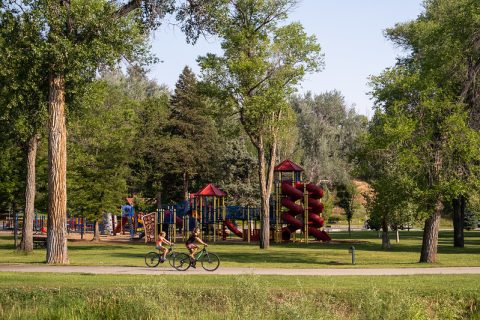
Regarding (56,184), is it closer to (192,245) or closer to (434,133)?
(192,245)

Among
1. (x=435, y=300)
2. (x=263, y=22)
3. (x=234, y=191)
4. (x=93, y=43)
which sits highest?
(x=263, y=22)

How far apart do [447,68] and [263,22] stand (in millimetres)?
15430

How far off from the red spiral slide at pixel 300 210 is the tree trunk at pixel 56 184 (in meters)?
25.5

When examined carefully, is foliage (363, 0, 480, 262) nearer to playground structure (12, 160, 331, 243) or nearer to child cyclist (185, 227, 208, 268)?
child cyclist (185, 227, 208, 268)

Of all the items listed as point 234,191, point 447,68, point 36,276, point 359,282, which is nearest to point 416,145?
point 447,68

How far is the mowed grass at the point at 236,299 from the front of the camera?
1418 centimetres

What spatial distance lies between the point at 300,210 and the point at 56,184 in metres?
26.4

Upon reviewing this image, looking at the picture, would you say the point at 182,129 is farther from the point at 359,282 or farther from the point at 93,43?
the point at 359,282

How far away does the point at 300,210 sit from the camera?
49.2 meters

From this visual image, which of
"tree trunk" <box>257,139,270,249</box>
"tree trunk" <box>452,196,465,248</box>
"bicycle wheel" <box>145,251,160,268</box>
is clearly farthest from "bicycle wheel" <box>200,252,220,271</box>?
"tree trunk" <box>452,196,465,248</box>

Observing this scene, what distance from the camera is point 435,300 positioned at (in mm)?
15789

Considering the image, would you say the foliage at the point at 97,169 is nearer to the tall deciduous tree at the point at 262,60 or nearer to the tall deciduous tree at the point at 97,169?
the tall deciduous tree at the point at 97,169

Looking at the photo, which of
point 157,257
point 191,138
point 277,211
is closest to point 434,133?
point 157,257

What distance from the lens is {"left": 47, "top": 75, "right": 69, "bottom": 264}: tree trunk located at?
83.6ft
